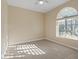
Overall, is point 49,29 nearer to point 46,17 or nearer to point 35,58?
point 46,17

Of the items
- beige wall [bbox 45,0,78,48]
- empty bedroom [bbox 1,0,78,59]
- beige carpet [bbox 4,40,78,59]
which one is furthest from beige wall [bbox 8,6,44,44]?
beige carpet [bbox 4,40,78,59]

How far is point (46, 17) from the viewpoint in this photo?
26.8 ft

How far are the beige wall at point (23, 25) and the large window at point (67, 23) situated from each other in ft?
6.36

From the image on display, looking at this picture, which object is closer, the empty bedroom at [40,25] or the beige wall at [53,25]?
the beige wall at [53,25]

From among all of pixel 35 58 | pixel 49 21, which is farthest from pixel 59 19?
pixel 35 58

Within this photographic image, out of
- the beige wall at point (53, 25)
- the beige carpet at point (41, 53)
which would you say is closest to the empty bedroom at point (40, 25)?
the beige wall at point (53, 25)

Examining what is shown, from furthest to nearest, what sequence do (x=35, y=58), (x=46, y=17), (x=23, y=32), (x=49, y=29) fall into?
(x=46, y=17)
(x=49, y=29)
(x=23, y=32)
(x=35, y=58)

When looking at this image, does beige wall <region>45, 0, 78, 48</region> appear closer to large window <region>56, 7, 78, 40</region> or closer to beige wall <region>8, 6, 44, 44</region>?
large window <region>56, 7, 78, 40</region>

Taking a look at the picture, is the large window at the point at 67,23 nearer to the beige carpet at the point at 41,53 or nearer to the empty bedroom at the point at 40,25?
the empty bedroom at the point at 40,25

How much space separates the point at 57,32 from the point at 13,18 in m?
3.03

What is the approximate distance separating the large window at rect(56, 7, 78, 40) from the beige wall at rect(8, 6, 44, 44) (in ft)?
6.36

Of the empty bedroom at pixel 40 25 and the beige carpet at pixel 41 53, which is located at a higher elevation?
the empty bedroom at pixel 40 25

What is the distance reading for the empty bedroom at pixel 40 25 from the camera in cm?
503

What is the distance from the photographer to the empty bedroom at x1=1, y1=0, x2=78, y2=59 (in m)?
5.03
